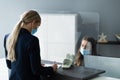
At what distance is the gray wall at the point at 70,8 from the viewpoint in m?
3.69

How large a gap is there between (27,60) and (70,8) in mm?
2211

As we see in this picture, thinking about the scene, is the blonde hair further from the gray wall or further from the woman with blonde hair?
the gray wall

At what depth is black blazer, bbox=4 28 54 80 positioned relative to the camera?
5.91 feet

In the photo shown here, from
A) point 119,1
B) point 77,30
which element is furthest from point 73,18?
point 119,1

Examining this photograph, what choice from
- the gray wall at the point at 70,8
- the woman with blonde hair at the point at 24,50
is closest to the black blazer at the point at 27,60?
the woman with blonde hair at the point at 24,50

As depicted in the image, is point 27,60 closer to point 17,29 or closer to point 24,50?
point 24,50

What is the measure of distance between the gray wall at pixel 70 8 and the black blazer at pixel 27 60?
2.06m

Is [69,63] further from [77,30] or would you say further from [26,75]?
[77,30]

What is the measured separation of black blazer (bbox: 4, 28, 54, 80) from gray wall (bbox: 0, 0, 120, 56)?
6.75ft

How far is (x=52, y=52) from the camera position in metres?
3.86

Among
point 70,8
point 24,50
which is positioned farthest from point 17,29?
point 70,8

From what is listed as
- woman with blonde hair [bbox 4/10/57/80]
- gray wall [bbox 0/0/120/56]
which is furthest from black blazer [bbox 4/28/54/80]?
gray wall [bbox 0/0/120/56]

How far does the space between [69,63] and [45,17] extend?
6.16ft

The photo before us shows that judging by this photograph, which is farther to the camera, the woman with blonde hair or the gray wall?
the gray wall
